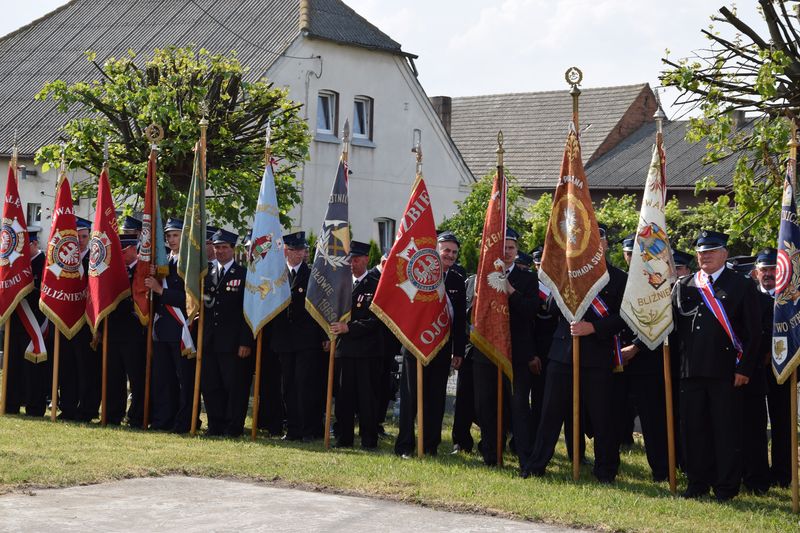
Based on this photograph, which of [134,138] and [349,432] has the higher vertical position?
[134,138]

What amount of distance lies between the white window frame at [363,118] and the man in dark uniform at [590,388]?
20.6 metres

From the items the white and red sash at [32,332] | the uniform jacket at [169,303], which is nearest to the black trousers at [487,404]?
the uniform jacket at [169,303]

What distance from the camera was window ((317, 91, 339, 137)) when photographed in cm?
2895

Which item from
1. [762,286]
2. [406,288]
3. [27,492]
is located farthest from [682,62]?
[27,492]

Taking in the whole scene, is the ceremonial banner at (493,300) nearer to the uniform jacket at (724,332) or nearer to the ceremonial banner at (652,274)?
the ceremonial banner at (652,274)

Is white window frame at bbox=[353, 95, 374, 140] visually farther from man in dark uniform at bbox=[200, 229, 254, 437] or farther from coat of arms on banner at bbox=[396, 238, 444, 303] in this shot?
coat of arms on banner at bbox=[396, 238, 444, 303]

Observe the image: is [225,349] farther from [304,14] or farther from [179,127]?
[304,14]

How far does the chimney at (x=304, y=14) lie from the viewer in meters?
28.2

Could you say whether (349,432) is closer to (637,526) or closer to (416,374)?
(416,374)

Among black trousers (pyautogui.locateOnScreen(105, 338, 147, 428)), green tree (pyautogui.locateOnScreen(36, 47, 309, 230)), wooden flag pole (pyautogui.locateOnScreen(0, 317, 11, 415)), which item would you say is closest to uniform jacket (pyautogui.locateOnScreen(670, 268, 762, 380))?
black trousers (pyautogui.locateOnScreen(105, 338, 147, 428))

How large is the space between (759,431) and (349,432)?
3596 mm

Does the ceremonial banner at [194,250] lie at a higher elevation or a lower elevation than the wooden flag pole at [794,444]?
higher

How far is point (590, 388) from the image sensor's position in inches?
378

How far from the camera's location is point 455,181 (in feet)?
107
